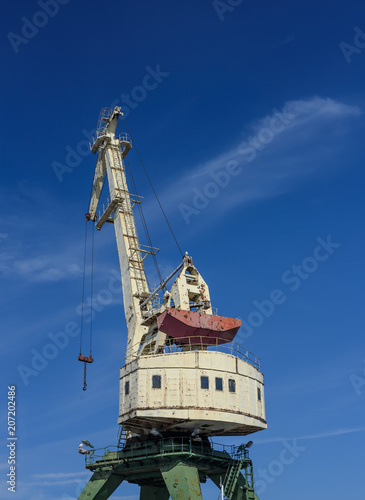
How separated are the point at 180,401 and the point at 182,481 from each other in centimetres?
459

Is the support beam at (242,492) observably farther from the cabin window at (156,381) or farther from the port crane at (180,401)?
the cabin window at (156,381)

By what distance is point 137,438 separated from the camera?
4072 cm

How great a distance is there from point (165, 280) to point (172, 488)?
13.6m

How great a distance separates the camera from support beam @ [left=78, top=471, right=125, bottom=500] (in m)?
40.4

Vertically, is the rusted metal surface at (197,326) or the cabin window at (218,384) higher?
the rusted metal surface at (197,326)

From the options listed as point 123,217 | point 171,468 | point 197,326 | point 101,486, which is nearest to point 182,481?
point 171,468

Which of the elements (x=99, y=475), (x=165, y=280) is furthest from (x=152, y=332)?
(x=99, y=475)

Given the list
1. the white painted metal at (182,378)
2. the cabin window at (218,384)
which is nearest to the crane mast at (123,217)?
the white painted metal at (182,378)

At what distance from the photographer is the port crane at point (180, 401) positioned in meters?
36.8

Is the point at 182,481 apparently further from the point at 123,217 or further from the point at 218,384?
the point at 123,217

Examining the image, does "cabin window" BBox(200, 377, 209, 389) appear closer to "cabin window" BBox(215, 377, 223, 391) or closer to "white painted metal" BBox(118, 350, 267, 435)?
"white painted metal" BBox(118, 350, 267, 435)

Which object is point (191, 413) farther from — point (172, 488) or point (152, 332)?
point (152, 332)

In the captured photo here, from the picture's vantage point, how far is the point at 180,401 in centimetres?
3653

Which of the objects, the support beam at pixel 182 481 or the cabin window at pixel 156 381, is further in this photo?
the cabin window at pixel 156 381
